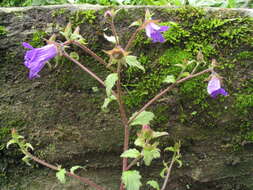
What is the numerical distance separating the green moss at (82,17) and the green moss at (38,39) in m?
0.20

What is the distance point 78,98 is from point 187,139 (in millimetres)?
747

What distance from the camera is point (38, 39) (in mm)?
1635

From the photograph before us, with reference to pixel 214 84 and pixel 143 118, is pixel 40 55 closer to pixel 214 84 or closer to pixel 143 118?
pixel 143 118

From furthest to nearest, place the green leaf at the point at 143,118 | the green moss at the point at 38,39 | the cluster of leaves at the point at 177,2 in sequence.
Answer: the cluster of leaves at the point at 177,2
the green moss at the point at 38,39
the green leaf at the point at 143,118

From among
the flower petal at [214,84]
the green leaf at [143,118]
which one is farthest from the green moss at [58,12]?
the flower petal at [214,84]

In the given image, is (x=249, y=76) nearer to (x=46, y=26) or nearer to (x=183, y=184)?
(x=183, y=184)

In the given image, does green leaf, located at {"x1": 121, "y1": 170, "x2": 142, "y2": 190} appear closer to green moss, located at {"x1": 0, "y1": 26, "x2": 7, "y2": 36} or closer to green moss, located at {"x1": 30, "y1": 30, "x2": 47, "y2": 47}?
green moss, located at {"x1": 30, "y1": 30, "x2": 47, "y2": 47}

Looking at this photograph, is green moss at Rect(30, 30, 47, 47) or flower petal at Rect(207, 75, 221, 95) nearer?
flower petal at Rect(207, 75, 221, 95)

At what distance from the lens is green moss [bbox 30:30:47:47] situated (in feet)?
5.36

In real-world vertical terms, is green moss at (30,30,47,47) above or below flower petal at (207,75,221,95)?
above

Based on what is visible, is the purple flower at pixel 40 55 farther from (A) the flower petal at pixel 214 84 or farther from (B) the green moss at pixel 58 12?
(A) the flower petal at pixel 214 84

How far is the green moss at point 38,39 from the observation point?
163 centimetres

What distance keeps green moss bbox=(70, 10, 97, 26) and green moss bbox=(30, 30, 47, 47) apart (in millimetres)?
201

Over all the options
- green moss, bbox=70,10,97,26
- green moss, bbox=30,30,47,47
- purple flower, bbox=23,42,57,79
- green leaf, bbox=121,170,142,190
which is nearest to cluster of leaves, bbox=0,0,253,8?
green moss, bbox=70,10,97,26
